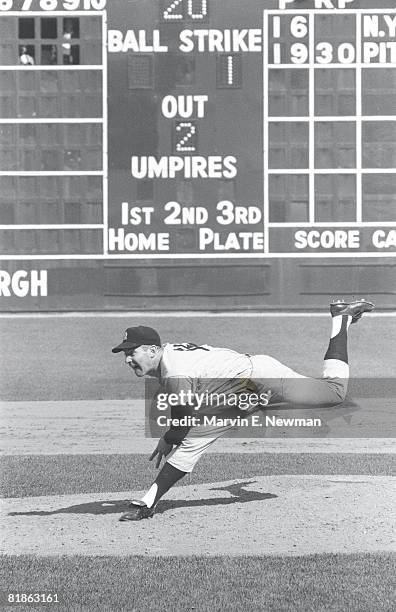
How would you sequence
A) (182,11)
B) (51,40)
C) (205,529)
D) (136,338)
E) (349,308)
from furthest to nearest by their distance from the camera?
(51,40) < (182,11) < (349,308) < (205,529) < (136,338)

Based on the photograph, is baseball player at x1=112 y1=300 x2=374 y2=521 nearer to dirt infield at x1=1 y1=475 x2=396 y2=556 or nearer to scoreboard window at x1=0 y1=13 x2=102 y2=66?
dirt infield at x1=1 y1=475 x2=396 y2=556

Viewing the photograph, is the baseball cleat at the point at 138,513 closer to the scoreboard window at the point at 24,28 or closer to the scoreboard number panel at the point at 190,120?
the scoreboard number panel at the point at 190,120

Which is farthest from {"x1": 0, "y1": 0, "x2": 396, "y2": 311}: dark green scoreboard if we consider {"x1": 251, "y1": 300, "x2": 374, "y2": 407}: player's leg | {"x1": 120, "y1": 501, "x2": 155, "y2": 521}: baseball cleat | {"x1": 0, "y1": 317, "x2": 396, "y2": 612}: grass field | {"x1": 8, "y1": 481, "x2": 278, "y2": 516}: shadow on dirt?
{"x1": 120, "y1": 501, "x2": 155, "y2": 521}: baseball cleat

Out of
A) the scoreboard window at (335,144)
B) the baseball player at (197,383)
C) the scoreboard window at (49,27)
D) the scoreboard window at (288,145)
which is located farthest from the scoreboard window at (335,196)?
the baseball player at (197,383)

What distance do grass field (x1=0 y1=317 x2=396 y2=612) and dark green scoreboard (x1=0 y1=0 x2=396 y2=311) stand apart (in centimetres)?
517

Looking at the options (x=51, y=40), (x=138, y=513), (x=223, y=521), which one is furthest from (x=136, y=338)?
(x=51, y=40)

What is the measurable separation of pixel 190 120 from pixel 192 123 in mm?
55

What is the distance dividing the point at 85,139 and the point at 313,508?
9656 millimetres

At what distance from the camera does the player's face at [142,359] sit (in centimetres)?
518

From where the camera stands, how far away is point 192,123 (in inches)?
582

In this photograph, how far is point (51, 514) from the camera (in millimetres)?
5898

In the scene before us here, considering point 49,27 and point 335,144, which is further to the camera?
point 335,144

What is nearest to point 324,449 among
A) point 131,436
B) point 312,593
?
point 131,436

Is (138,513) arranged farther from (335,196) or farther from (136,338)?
(335,196)
